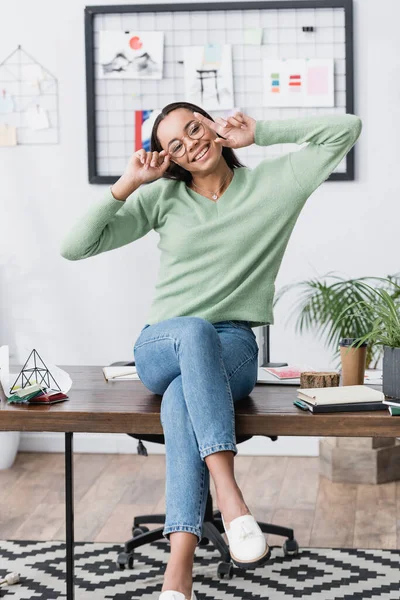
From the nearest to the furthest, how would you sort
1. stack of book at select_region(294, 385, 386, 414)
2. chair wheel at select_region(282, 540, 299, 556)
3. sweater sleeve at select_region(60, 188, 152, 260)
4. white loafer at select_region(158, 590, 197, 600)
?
1. white loafer at select_region(158, 590, 197, 600)
2. stack of book at select_region(294, 385, 386, 414)
3. sweater sleeve at select_region(60, 188, 152, 260)
4. chair wheel at select_region(282, 540, 299, 556)

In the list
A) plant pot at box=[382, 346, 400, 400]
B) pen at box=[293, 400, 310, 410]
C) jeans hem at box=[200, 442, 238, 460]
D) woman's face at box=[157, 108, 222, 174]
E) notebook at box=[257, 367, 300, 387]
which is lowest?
jeans hem at box=[200, 442, 238, 460]

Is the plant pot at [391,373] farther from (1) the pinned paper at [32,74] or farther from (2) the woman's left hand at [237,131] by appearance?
(1) the pinned paper at [32,74]

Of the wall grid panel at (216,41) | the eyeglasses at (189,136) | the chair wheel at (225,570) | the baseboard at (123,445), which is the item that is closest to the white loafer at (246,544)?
the chair wheel at (225,570)

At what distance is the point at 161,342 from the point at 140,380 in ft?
1.05

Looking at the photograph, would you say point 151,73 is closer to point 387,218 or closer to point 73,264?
point 73,264

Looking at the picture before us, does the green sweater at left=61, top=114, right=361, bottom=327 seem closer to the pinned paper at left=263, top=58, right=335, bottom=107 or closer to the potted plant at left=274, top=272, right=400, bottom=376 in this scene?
the potted plant at left=274, top=272, right=400, bottom=376

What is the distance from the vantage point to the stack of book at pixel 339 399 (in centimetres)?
207

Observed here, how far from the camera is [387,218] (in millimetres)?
3713

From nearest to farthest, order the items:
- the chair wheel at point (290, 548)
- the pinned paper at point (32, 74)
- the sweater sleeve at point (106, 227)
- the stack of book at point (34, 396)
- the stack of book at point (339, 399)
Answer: the stack of book at point (339, 399), the stack of book at point (34, 396), the sweater sleeve at point (106, 227), the chair wheel at point (290, 548), the pinned paper at point (32, 74)

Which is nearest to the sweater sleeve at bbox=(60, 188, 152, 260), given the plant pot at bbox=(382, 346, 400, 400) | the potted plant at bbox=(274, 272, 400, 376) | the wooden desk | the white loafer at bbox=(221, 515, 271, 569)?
the wooden desk

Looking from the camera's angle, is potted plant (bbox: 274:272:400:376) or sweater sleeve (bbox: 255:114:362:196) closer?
sweater sleeve (bbox: 255:114:362:196)

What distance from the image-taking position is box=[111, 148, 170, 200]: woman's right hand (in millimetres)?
2312

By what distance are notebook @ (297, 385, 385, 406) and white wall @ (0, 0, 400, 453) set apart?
1.60m

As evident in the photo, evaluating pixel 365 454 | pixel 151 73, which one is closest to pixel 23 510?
pixel 365 454
